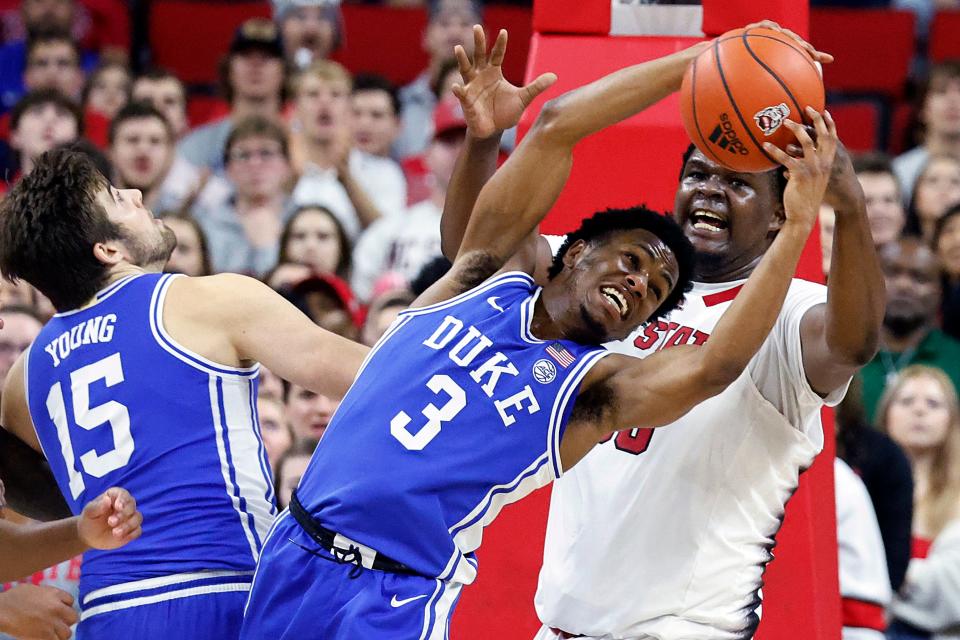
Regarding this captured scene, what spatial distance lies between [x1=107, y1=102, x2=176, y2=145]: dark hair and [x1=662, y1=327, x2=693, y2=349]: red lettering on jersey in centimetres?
501

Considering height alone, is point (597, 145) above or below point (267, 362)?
above

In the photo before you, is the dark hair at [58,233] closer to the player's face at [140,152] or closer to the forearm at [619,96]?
the forearm at [619,96]

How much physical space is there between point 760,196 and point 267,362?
5.03 feet

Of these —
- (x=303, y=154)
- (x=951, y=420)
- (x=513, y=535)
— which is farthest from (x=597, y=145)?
(x=303, y=154)

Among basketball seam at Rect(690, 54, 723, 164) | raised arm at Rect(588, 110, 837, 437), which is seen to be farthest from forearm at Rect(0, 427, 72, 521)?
basketball seam at Rect(690, 54, 723, 164)

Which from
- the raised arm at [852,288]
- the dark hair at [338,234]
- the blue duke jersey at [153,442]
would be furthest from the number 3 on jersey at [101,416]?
the dark hair at [338,234]

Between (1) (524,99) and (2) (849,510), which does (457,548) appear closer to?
(1) (524,99)

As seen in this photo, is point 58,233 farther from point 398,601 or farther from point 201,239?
point 201,239

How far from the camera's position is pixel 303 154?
30.6ft

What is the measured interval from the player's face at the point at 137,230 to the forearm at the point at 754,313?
157 centimetres

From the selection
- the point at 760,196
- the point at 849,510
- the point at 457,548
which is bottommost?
the point at 849,510

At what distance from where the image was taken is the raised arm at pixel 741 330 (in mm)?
3502

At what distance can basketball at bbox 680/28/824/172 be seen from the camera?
3.63 m

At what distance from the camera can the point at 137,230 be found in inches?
159
